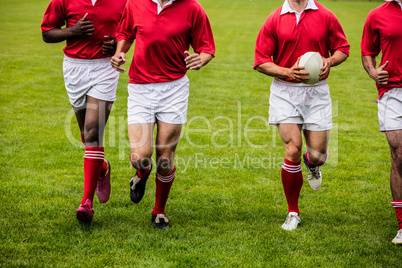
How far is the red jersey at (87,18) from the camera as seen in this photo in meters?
5.46

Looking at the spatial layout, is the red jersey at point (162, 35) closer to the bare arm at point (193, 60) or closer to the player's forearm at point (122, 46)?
the player's forearm at point (122, 46)

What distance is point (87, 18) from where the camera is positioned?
17.8ft

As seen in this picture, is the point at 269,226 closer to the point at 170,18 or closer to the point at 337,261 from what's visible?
the point at 337,261

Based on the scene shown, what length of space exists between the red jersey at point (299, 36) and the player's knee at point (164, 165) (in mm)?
1399

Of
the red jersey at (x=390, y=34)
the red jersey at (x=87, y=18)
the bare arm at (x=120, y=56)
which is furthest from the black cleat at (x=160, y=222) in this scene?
the red jersey at (x=390, y=34)

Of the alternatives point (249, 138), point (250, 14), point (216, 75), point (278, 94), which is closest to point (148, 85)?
point (278, 94)

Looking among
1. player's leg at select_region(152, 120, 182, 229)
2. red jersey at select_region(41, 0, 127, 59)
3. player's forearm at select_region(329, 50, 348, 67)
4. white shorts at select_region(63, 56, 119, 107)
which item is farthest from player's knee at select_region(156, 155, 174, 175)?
player's forearm at select_region(329, 50, 348, 67)

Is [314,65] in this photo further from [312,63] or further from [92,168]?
[92,168]

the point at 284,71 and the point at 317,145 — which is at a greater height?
the point at 284,71

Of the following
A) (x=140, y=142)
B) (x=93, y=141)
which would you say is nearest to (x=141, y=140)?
(x=140, y=142)

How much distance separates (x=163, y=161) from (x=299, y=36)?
1.94m

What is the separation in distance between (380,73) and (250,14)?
36882 mm

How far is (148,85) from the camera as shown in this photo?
17.3ft

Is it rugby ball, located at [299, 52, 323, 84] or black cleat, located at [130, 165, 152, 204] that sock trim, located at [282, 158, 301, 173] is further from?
black cleat, located at [130, 165, 152, 204]
